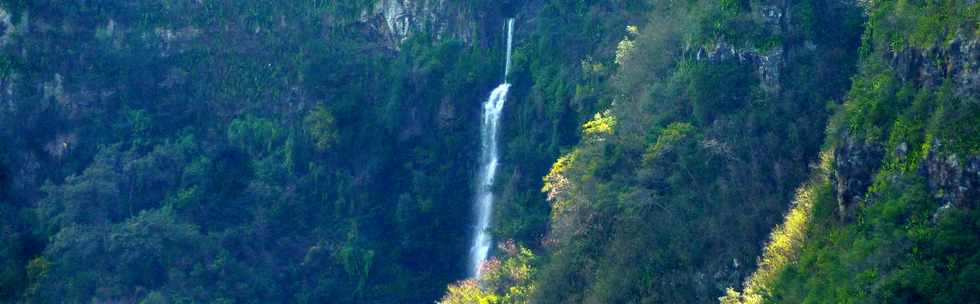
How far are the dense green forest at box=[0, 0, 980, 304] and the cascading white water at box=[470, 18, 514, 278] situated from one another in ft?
1.43

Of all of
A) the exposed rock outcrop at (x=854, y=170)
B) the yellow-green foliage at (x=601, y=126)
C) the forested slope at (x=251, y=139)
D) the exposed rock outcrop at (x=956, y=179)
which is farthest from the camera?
the forested slope at (x=251, y=139)

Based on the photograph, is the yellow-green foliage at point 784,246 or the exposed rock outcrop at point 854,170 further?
the yellow-green foliage at point 784,246

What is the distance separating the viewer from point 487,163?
44.8m

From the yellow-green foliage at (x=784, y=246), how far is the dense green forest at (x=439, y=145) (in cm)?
8

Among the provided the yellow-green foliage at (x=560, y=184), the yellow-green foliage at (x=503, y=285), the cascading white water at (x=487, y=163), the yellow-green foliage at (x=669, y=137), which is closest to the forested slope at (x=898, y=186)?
the yellow-green foliage at (x=669, y=137)

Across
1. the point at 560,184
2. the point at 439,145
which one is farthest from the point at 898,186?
the point at 439,145

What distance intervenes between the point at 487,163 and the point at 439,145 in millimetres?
2123

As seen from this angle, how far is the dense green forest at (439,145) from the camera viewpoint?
29109mm

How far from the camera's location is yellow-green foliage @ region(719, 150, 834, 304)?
26.1 meters

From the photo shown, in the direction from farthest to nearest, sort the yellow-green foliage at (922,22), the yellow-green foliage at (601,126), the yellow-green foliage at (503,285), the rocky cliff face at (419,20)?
1. the rocky cliff face at (419,20)
2. the yellow-green foliage at (601,126)
3. the yellow-green foliage at (503,285)
4. the yellow-green foliage at (922,22)

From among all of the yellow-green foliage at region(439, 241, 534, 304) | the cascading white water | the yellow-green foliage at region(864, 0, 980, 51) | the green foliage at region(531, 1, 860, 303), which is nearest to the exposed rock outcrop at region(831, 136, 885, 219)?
the green foliage at region(531, 1, 860, 303)

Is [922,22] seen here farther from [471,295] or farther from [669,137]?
[471,295]

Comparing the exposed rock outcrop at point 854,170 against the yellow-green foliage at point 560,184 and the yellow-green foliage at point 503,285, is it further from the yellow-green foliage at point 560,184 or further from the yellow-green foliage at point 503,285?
the yellow-green foliage at point 560,184

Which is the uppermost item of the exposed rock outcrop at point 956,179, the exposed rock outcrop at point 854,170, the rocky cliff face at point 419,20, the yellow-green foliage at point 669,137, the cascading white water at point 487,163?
the exposed rock outcrop at point 956,179
